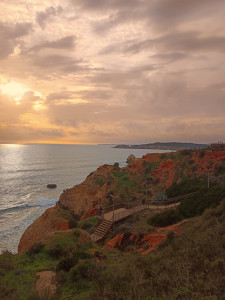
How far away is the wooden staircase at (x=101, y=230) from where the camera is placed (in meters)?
22.1

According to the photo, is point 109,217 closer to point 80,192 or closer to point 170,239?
point 170,239

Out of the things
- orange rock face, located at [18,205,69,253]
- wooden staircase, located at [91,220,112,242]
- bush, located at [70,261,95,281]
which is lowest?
orange rock face, located at [18,205,69,253]

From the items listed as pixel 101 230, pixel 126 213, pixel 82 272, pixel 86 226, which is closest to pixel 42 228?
pixel 86 226

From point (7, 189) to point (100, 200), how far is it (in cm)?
4368

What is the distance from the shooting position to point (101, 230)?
76.5ft

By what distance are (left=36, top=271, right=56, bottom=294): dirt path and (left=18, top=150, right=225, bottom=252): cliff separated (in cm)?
2475

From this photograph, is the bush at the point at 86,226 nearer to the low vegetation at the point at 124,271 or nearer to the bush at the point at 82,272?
the low vegetation at the point at 124,271

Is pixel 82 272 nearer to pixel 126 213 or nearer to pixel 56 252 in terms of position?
pixel 56 252

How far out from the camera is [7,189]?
6725cm

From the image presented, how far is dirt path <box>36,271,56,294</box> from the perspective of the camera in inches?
331

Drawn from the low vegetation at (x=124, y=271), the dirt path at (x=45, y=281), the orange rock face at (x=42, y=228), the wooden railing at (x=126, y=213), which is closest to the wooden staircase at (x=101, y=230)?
the wooden railing at (x=126, y=213)

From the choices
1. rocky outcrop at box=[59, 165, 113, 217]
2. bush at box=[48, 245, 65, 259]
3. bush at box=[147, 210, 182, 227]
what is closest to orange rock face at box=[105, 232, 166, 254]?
bush at box=[147, 210, 182, 227]

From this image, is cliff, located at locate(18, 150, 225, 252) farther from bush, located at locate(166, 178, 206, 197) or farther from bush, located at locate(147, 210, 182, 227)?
bush, located at locate(147, 210, 182, 227)

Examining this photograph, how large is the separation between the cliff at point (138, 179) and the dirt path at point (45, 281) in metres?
24.7
